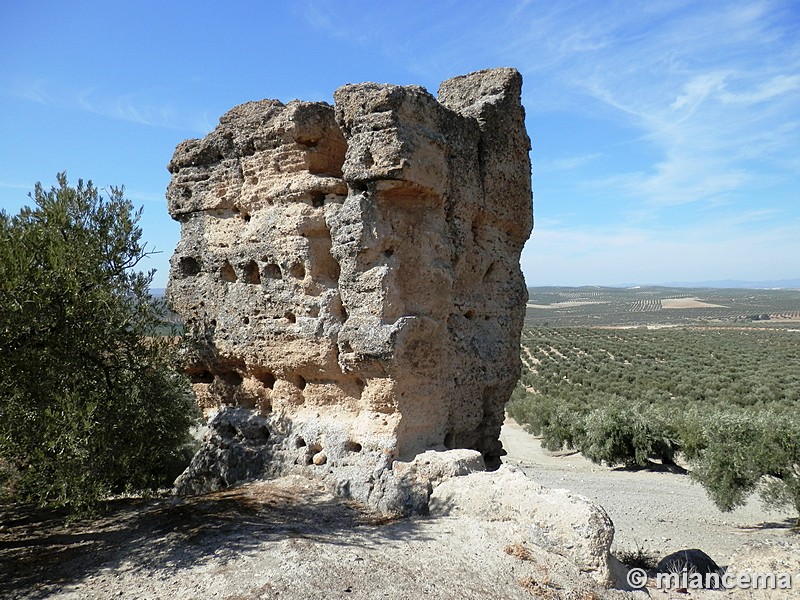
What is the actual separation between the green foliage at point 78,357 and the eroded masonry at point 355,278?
1.23 metres

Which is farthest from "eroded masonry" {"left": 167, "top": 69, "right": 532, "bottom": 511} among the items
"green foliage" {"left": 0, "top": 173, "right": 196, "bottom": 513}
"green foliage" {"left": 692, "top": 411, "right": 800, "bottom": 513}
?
"green foliage" {"left": 692, "top": 411, "right": 800, "bottom": 513}

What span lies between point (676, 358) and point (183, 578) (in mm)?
44714

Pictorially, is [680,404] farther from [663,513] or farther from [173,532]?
[173,532]

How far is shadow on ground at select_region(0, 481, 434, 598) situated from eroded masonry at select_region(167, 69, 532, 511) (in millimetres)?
608

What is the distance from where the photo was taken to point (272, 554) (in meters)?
5.36

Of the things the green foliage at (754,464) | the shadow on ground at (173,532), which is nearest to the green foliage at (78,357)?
the shadow on ground at (173,532)

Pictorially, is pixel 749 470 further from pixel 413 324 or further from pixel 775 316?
pixel 775 316

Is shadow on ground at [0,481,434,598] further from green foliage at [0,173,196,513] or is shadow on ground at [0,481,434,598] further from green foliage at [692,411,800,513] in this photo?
green foliage at [692,411,800,513]

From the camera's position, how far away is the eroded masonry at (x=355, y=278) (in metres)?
7.32

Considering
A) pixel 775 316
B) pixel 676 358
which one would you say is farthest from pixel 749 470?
pixel 775 316

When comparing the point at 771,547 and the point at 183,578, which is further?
the point at 771,547

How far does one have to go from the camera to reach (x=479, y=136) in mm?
8609

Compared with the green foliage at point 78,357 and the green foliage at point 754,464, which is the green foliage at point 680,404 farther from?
the green foliage at point 78,357

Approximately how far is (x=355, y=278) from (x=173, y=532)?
11.7 feet
